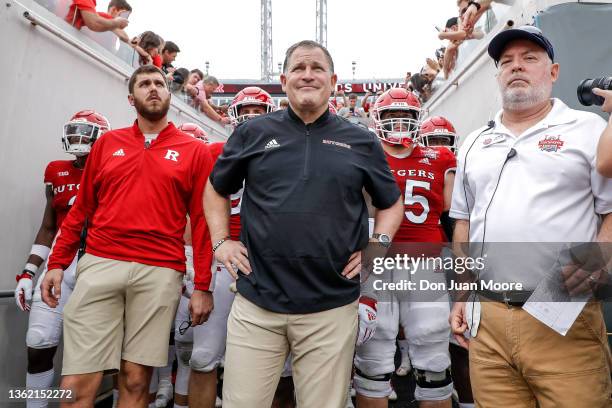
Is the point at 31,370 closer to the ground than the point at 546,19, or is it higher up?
closer to the ground

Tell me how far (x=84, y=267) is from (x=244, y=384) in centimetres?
125

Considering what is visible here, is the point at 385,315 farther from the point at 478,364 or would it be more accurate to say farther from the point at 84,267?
the point at 84,267

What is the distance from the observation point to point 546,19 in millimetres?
3631

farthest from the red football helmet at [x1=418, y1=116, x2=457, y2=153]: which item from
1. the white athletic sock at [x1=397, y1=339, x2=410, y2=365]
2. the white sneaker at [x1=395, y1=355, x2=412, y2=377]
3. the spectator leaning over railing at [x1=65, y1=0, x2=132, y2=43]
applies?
the spectator leaning over railing at [x1=65, y1=0, x2=132, y2=43]

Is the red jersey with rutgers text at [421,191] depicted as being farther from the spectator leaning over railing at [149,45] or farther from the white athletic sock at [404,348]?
the spectator leaning over railing at [149,45]

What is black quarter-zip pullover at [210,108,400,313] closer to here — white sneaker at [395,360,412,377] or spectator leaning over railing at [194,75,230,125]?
white sneaker at [395,360,412,377]

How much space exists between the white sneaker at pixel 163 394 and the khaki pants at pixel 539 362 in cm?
294

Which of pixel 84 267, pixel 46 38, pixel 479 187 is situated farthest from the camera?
pixel 46 38

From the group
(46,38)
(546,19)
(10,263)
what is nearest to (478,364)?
(546,19)

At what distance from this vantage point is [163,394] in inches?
157

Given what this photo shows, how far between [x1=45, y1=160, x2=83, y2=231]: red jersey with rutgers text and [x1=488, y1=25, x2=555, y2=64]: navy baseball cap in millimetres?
3060

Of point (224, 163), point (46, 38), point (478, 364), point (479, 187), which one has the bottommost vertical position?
point (478, 364)

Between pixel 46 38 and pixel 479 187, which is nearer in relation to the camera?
pixel 479 187

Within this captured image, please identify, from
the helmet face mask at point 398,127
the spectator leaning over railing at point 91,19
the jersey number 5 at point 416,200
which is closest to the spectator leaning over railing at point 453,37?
the helmet face mask at point 398,127
